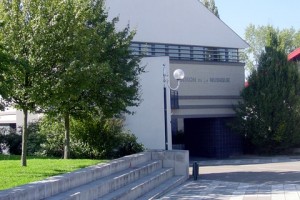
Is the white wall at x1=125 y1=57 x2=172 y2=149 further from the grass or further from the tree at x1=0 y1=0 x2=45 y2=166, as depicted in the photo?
the tree at x1=0 y1=0 x2=45 y2=166

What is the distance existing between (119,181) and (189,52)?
19.6 meters

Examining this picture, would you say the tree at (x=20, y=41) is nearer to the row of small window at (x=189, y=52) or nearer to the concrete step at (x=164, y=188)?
the concrete step at (x=164, y=188)

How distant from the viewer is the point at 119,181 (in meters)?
15.1

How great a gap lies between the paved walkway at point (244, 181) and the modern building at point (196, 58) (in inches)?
148

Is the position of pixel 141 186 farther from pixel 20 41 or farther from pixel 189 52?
pixel 189 52

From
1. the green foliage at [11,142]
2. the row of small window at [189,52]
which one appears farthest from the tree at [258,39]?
the green foliage at [11,142]

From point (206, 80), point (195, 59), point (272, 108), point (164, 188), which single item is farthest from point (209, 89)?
point (164, 188)

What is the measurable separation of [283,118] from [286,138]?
134cm

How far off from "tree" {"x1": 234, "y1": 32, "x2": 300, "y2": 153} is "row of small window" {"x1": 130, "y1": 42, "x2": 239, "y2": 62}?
8.15ft

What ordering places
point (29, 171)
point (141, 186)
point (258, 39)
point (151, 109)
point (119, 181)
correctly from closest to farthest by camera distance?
point (29, 171), point (119, 181), point (141, 186), point (151, 109), point (258, 39)

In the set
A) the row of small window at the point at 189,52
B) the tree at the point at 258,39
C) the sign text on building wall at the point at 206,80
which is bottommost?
the sign text on building wall at the point at 206,80

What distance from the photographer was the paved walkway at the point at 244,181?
54.3ft

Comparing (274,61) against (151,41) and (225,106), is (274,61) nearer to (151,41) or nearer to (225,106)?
(225,106)

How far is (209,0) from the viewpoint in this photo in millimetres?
54625
